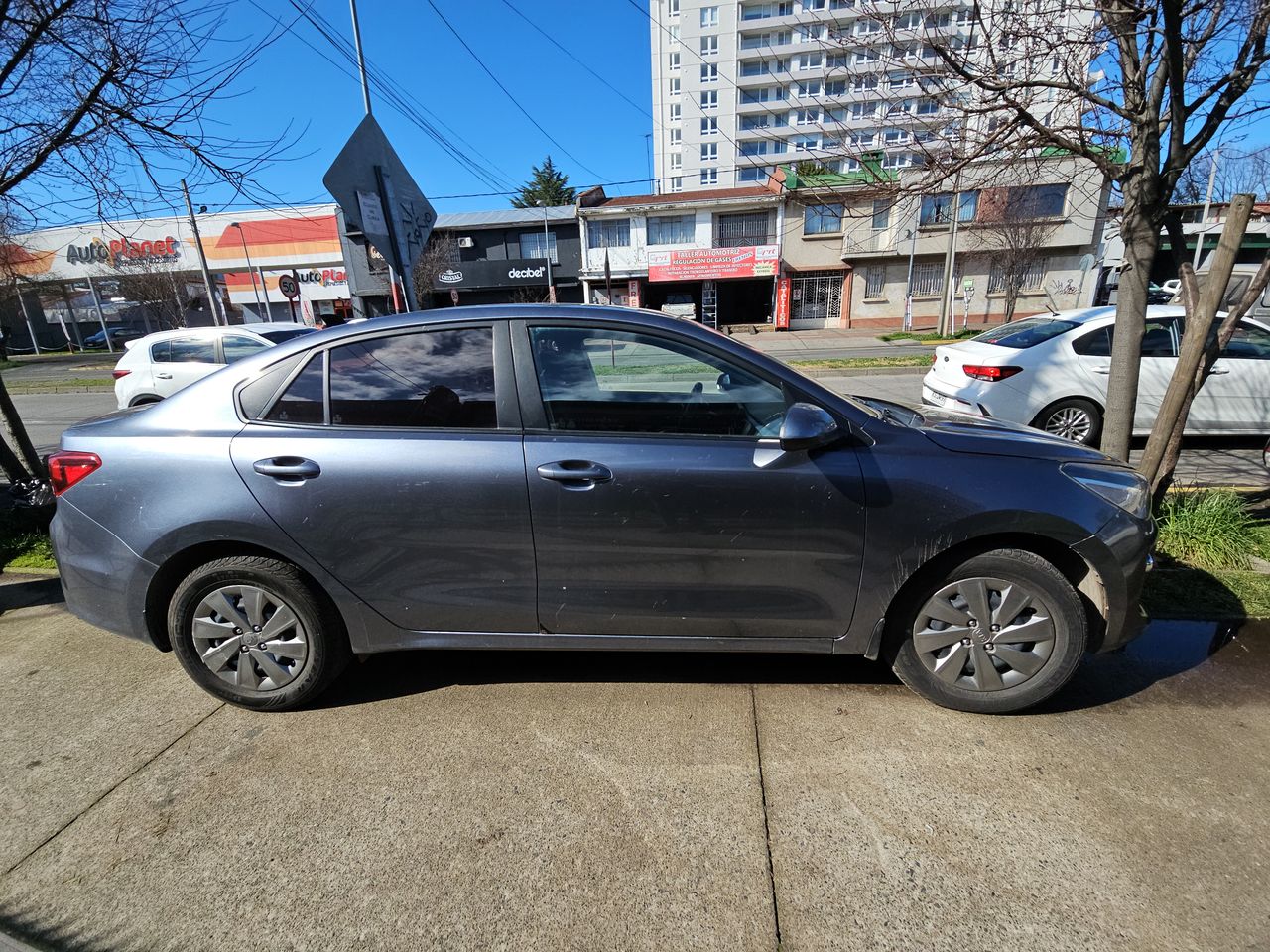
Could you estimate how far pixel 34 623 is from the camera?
366 cm

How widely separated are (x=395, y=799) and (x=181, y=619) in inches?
52.3

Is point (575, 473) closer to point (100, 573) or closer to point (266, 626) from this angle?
point (266, 626)

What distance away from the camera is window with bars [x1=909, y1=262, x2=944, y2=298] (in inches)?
1211

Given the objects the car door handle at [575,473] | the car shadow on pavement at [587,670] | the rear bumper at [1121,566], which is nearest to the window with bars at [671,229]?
the car shadow on pavement at [587,670]

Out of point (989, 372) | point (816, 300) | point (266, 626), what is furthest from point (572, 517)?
point (816, 300)

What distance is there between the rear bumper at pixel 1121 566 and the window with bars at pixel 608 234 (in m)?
33.5

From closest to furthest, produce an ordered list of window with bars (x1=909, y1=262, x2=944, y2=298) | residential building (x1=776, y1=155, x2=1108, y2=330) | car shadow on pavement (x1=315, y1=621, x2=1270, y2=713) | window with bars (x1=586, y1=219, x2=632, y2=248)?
car shadow on pavement (x1=315, y1=621, x2=1270, y2=713), residential building (x1=776, y1=155, x2=1108, y2=330), window with bars (x1=909, y1=262, x2=944, y2=298), window with bars (x1=586, y1=219, x2=632, y2=248)

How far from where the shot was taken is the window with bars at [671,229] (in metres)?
32.4

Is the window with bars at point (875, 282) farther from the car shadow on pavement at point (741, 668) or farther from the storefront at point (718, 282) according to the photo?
the car shadow on pavement at point (741, 668)

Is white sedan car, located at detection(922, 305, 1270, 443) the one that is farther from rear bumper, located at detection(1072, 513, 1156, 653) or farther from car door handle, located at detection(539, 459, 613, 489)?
car door handle, located at detection(539, 459, 613, 489)

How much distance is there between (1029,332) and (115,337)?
181 feet

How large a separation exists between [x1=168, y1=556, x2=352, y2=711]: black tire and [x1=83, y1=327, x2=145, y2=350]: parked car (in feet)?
173

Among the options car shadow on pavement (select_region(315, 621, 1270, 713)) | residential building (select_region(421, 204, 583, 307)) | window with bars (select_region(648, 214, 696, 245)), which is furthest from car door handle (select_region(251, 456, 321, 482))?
residential building (select_region(421, 204, 583, 307))

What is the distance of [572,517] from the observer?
246cm
